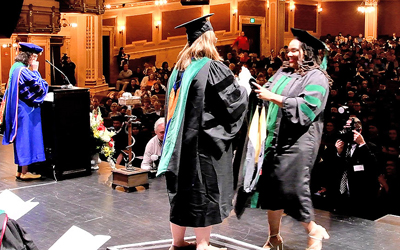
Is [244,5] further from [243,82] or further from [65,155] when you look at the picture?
[243,82]

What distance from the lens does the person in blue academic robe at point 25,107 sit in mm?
6273

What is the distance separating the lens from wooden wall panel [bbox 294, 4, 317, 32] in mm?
25531

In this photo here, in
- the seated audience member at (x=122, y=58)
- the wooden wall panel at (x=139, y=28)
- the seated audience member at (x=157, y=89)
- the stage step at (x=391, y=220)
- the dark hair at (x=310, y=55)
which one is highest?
the wooden wall panel at (x=139, y=28)

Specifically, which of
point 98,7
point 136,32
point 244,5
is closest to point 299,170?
point 98,7

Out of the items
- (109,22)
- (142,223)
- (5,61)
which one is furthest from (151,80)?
(142,223)

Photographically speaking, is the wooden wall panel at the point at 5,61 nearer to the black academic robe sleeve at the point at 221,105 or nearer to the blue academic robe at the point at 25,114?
the blue academic robe at the point at 25,114

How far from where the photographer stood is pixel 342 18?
28125mm

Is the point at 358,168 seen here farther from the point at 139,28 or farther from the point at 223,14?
the point at 223,14

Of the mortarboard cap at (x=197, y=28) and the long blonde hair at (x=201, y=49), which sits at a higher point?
the mortarboard cap at (x=197, y=28)

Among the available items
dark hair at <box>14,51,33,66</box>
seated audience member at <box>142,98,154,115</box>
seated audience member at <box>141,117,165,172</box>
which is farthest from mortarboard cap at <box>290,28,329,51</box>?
seated audience member at <box>142,98,154,115</box>

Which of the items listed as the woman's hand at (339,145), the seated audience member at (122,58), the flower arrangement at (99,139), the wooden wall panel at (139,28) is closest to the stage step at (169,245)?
the woman's hand at (339,145)

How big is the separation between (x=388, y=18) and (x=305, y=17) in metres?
4.25

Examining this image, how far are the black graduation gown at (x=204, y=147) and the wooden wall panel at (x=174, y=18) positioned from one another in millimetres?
17448

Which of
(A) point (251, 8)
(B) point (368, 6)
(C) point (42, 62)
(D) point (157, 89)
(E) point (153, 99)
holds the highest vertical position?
(B) point (368, 6)
